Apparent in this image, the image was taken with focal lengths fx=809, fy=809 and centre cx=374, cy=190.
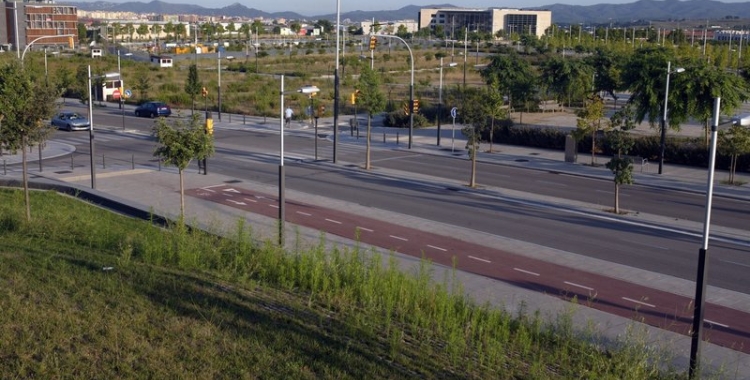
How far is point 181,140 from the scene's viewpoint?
77.4ft

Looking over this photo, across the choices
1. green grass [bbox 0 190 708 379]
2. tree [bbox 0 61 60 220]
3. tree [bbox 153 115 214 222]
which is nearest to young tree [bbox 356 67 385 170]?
tree [bbox 153 115 214 222]

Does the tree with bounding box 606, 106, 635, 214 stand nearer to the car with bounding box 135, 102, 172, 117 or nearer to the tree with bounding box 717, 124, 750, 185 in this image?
the tree with bounding box 717, 124, 750, 185

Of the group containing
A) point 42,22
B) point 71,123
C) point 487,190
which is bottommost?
point 487,190

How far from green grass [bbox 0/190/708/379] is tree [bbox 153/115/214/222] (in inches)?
284

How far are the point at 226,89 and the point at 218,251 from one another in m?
57.4

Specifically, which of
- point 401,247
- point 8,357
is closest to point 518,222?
point 401,247

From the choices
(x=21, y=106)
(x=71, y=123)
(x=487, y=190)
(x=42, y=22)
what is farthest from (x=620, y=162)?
(x=42, y=22)

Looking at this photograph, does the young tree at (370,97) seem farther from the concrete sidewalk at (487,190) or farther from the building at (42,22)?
the building at (42,22)

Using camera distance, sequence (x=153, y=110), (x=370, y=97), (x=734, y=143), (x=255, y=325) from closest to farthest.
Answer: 1. (x=255, y=325)
2. (x=734, y=143)
3. (x=370, y=97)
4. (x=153, y=110)

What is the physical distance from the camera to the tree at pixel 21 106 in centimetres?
2203

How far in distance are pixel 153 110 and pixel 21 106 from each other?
3327 centimetres

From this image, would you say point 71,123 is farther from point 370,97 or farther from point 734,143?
point 734,143

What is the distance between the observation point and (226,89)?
71688 millimetres

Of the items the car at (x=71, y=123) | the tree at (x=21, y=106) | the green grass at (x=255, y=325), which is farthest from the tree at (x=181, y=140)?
the car at (x=71, y=123)
